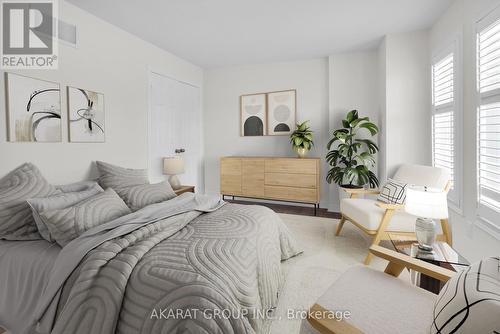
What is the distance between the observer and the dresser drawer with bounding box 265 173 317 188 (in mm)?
4152

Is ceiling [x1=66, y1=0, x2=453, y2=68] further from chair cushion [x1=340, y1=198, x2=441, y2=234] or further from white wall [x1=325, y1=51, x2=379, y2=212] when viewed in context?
chair cushion [x1=340, y1=198, x2=441, y2=234]

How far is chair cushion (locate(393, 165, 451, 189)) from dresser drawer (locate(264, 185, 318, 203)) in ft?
4.33

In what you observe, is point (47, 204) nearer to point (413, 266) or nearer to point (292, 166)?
point (413, 266)

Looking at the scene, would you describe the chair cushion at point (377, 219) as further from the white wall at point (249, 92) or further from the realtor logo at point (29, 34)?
the realtor logo at point (29, 34)

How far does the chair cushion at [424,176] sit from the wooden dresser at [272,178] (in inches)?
50.7

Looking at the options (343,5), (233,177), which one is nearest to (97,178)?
(233,177)

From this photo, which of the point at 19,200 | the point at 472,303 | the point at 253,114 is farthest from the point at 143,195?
the point at 253,114

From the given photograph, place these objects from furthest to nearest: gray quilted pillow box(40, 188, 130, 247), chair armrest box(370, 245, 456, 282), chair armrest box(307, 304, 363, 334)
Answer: gray quilted pillow box(40, 188, 130, 247), chair armrest box(370, 245, 456, 282), chair armrest box(307, 304, 363, 334)

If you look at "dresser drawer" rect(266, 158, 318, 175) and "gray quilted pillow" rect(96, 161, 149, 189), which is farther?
"dresser drawer" rect(266, 158, 318, 175)

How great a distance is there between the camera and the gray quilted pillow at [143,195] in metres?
2.44

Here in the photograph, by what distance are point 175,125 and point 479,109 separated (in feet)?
13.3

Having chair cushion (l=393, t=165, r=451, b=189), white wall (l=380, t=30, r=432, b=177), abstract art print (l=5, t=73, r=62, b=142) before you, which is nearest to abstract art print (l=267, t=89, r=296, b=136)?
white wall (l=380, t=30, r=432, b=177)

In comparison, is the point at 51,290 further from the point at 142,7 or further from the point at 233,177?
the point at 233,177

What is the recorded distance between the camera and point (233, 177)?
4.75m
